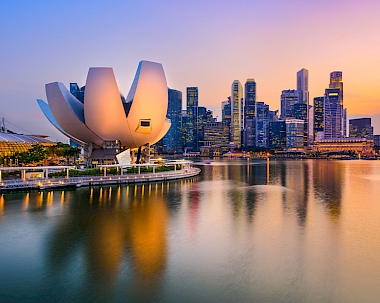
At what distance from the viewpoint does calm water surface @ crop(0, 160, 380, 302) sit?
26.6 ft

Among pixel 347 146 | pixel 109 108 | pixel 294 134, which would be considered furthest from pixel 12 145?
pixel 294 134

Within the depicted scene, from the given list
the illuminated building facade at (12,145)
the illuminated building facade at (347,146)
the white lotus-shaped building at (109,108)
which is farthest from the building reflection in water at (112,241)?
the illuminated building facade at (347,146)

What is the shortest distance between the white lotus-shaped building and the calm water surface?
46.1 feet

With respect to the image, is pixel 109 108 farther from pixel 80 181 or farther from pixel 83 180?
pixel 80 181

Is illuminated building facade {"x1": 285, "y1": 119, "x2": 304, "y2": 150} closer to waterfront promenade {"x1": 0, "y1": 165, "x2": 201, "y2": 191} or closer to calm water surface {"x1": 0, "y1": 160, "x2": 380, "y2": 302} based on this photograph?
waterfront promenade {"x1": 0, "y1": 165, "x2": 201, "y2": 191}

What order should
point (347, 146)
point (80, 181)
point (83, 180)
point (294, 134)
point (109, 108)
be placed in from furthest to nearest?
point (294, 134), point (347, 146), point (109, 108), point (83, 180), point (80, 181)

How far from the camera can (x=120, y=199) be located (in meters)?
21.8

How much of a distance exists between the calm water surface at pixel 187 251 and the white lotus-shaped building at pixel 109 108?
14.1 meters

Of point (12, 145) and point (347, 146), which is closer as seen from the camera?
point (12, 145)

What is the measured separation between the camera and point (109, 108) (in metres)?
32.3

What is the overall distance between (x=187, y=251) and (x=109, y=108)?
24130mm

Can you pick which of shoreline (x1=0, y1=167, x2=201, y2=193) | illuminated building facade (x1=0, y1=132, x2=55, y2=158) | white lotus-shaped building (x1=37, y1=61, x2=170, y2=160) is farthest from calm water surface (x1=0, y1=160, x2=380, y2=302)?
illuminated building facade (x1=0, y1=132, x2=55, y2=158)

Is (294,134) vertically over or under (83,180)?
over

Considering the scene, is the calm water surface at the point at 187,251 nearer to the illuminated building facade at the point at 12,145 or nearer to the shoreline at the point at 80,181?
the shoreline at the point at 80,181
